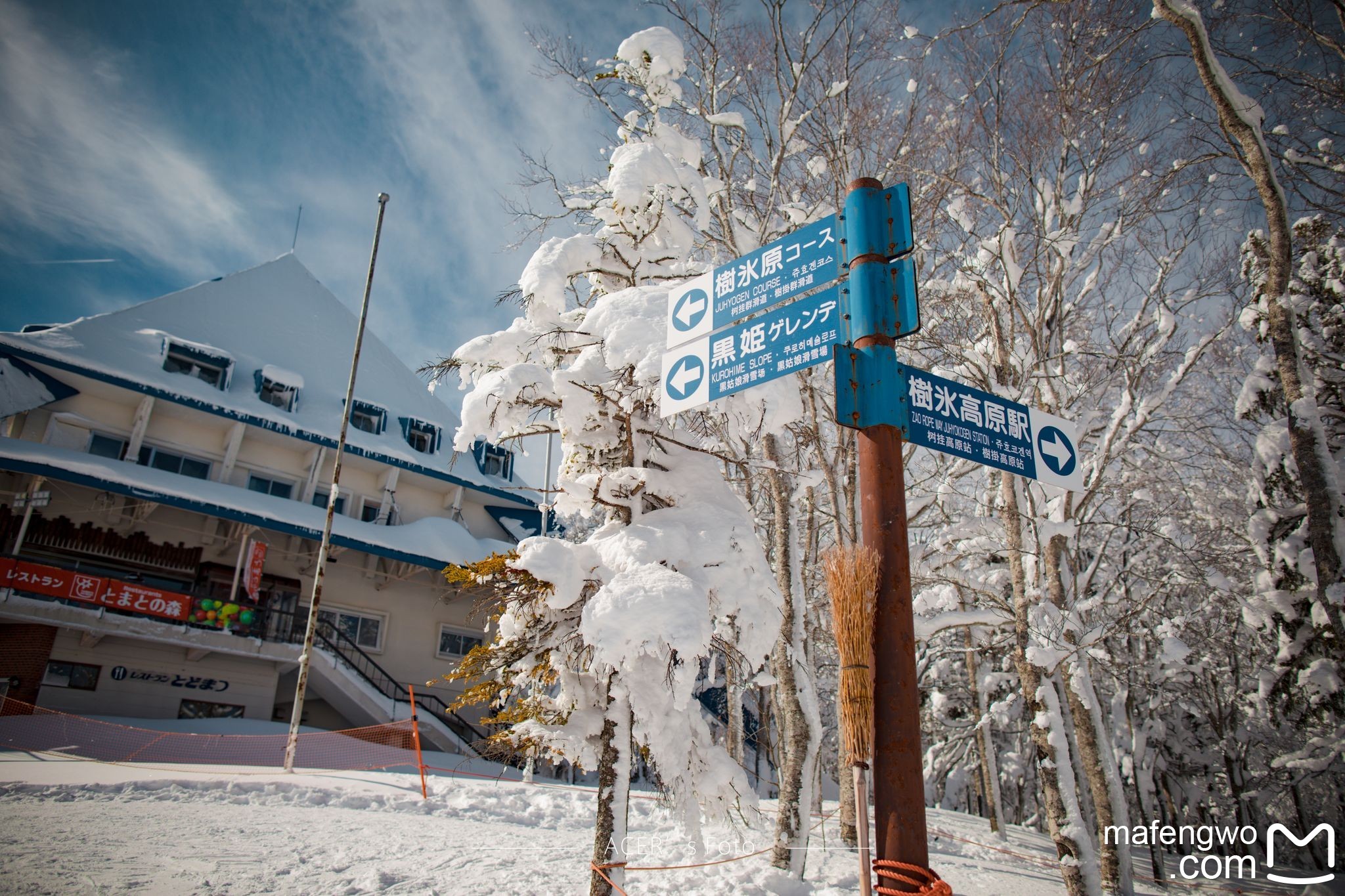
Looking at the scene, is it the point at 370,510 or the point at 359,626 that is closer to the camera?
the point at 359,626

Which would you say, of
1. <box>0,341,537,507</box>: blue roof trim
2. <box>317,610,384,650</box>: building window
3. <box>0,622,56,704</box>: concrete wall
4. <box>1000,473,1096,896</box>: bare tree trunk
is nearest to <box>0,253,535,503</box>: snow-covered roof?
<box>0,341,537,507</box>: blue roof trim

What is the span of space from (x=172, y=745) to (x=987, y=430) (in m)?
17.4

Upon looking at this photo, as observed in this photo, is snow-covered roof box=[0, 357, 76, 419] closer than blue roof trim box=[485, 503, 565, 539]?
Yes

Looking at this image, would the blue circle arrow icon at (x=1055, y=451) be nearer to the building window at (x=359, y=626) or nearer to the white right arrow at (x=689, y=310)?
the white right arrow at (x=689, y=310)

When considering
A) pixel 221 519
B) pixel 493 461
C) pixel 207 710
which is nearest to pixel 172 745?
pixel 207 710

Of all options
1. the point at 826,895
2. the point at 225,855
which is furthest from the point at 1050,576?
the point at 225,855

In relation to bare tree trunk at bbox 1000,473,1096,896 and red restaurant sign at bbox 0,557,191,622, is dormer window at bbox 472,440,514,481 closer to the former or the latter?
red restaurant sign at bbox 0,557,191,622

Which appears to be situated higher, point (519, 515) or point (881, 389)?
point (519, 515)

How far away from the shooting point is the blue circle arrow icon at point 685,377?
471 centimetres

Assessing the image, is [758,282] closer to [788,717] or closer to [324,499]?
[788,717]

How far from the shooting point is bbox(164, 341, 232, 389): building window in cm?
2105

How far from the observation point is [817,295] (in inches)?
160

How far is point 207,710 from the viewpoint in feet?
63.4

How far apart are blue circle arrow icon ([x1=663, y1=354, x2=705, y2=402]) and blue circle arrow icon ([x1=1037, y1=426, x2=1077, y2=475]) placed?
212 centimetres
